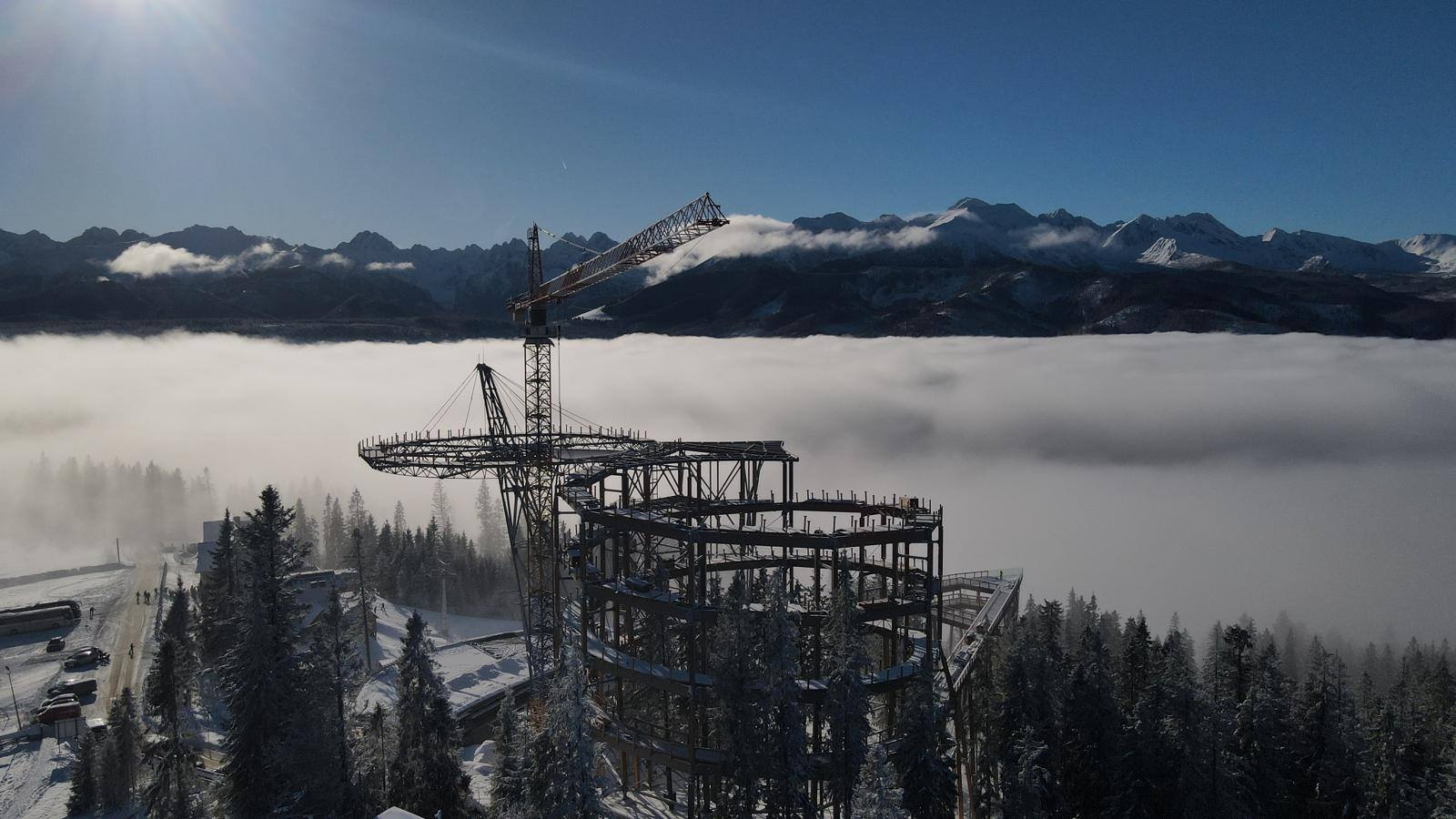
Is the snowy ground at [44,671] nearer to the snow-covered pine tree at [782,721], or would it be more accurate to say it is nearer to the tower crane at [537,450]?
the tower crane at [537,450]

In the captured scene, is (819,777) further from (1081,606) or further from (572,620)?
(1081,606)

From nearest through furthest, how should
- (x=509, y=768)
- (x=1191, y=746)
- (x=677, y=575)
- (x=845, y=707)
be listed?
(x=845, y=707) < (x=1191, y=746) < (x=509, y=768) < (x=677, y=575)

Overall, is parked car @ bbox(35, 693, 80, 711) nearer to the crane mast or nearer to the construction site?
the construction site

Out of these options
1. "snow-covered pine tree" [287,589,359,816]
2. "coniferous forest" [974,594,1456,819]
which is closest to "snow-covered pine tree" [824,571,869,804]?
"coniferous forest" [974,594,1456,819]

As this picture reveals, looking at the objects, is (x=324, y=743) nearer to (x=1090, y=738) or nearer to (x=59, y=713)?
(x=1090, y=738)

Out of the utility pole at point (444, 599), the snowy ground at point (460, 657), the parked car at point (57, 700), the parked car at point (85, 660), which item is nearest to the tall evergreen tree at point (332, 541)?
the utility pole at point (444, 599)

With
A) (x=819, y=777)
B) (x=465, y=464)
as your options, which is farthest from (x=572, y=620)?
(x=819, y=777)

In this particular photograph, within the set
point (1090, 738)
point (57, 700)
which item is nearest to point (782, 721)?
point (1090, 738)
